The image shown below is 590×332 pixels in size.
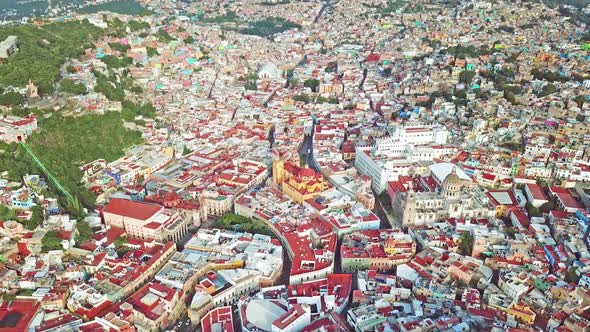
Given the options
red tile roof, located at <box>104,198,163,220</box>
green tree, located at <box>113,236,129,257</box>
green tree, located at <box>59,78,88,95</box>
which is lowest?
green tree, located at <box>113,236,129,257</box>

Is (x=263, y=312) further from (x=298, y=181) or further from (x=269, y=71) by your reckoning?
(x=269, y=71)

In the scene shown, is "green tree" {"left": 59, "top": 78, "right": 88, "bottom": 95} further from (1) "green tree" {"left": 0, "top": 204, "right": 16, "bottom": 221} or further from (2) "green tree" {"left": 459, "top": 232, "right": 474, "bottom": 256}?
(2) "green tree" {"left": 459, "top": 232, "right": 474, "bottom": 256}

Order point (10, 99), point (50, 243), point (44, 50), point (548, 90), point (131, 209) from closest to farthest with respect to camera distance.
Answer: point (50, 243), point (131, 209), point (10, 99), point (548, 90), point (44, 50)

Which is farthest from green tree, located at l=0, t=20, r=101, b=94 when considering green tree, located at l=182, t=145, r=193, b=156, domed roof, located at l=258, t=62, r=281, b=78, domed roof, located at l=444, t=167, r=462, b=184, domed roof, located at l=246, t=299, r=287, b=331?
Result: domed roof, located at l=444, t=167, r=462, b=184

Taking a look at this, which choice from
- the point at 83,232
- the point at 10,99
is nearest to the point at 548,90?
the point at 83,232

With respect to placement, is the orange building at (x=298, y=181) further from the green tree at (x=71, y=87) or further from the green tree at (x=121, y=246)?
the green tree at (x=71, y=87)

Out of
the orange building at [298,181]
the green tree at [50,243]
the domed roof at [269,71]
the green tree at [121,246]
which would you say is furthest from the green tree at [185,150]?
the domed roof at [269,71]
